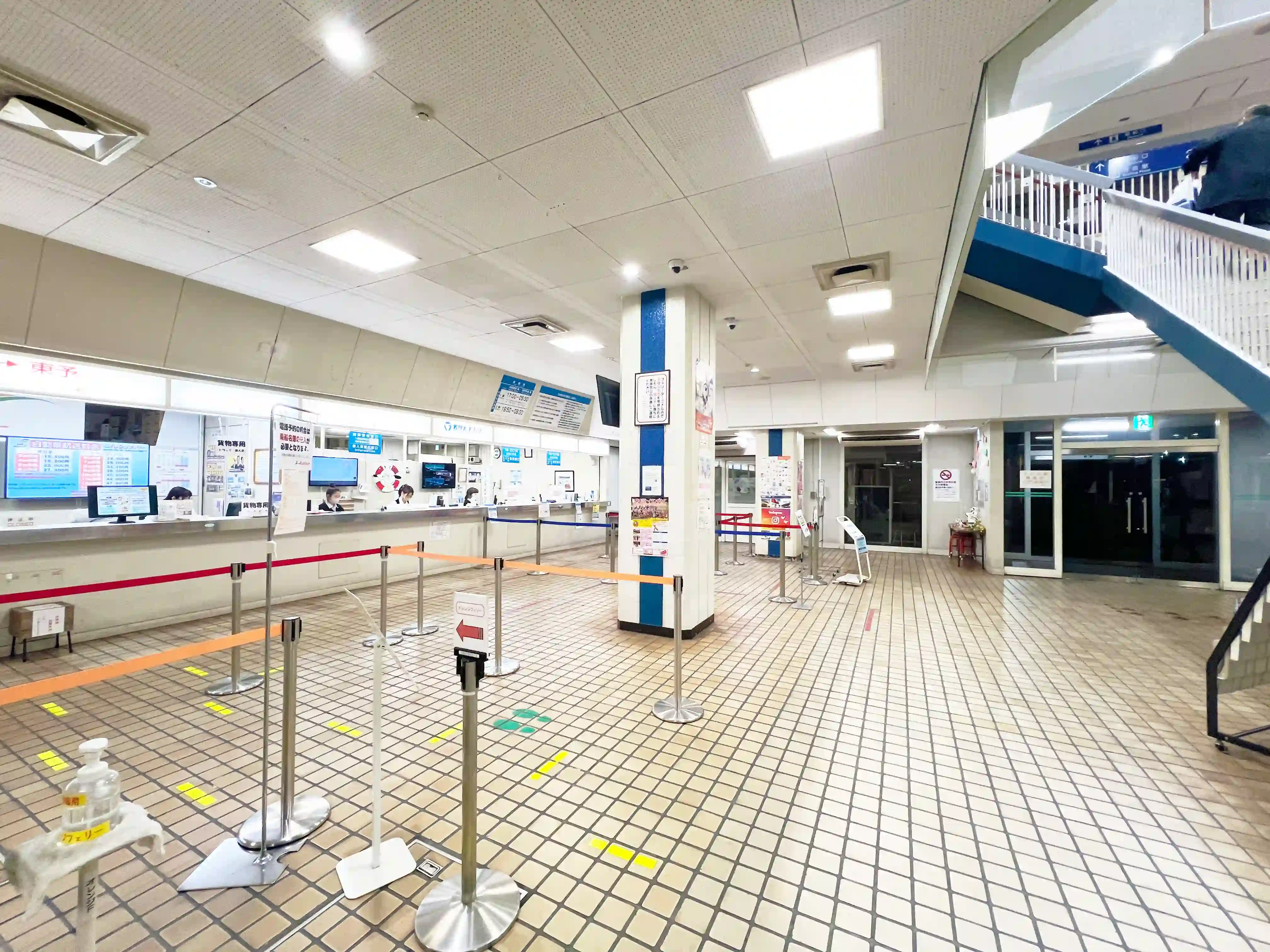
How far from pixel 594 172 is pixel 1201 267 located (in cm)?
579

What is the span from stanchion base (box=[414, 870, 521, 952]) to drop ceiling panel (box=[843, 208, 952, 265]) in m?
4.39

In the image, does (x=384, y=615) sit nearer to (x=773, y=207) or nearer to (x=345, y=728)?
(x=345, y=728)

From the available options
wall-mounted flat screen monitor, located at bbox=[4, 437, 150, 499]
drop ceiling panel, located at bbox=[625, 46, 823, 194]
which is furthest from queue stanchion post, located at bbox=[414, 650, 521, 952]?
wall-mounted flat screen monitor, located at bbox=[4, 437, 150, 499]

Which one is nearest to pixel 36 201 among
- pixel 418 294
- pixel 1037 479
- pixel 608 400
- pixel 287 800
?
pixel 418 294

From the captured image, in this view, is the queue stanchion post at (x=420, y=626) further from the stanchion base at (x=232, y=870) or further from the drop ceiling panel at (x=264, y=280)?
the drop ceiling panel at (x=264, y=280)

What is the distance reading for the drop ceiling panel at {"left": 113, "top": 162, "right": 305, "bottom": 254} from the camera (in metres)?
3.24

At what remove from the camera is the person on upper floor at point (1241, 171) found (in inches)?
173

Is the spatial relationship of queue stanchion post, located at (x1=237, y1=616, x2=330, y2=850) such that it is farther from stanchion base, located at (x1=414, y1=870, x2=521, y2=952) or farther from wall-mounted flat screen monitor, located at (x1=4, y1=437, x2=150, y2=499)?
wall-mounted flat screen monitor, located at (x1=4, y1=437, x2=150, y2=499)

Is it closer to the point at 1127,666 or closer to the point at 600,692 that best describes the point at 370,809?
the point at 600,692

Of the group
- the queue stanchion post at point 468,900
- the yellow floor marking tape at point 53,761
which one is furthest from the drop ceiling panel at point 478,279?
the yellow floor marking tape at point 53,761

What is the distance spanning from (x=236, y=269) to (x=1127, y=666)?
872 centimetres

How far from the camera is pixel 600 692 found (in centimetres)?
359

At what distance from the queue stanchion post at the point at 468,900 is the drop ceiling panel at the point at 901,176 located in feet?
11.1

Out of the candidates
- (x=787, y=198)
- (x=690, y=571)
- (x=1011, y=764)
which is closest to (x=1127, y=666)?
(x=1011, y=764)
